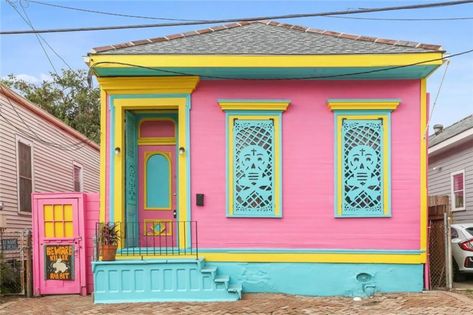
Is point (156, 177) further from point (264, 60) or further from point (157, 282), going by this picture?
point (264, 60)

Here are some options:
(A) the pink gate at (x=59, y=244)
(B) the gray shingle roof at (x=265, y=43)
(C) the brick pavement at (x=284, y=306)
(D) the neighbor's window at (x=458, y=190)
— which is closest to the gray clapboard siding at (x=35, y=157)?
(A) the pink gate at (x=59, y=244)

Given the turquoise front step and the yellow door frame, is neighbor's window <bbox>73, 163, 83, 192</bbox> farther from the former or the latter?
the turquoise front step

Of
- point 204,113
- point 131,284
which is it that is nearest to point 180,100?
point 204,113

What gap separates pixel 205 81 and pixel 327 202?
2.91 metres

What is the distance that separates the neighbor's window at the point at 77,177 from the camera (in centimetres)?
1702

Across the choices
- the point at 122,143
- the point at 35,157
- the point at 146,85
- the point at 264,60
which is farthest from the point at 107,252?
the point at 35,157

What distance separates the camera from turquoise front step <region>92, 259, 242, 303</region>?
8.61 m

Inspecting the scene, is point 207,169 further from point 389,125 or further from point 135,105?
point 389,125

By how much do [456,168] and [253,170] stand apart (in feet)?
28.3

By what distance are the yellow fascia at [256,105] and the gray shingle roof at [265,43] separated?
809mm

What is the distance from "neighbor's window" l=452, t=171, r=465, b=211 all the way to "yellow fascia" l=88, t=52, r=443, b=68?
735 centimetres

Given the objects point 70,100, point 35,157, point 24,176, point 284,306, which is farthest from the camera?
point 70,100

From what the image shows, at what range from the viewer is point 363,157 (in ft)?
30.4

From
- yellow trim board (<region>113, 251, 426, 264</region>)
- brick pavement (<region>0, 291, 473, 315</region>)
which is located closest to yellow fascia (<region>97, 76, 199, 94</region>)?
yellow trim board (<region>113, 251, 426, 264</region>)
